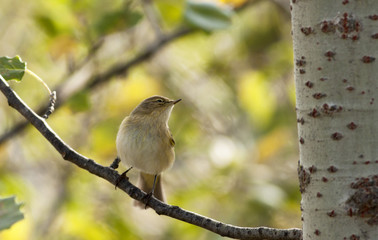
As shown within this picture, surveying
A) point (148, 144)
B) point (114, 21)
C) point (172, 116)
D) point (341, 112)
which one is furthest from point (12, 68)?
point (172, 116)

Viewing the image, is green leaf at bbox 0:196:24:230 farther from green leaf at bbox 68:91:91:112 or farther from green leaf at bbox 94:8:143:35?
green leaf at bbox 94:8:143:35

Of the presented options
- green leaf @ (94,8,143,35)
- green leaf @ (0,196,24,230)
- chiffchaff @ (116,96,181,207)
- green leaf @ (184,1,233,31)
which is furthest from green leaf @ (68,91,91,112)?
green leaf @ (0,196,24,230)

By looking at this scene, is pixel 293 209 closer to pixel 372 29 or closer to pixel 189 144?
pixel 189 144

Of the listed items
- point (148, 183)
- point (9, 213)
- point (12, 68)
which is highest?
point (148, 183)

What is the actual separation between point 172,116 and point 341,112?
3.89 m

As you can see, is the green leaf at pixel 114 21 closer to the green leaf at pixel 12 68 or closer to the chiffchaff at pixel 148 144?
the chiffchaff at pixel 148 144

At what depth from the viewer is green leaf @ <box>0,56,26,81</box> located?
1722 millimetres

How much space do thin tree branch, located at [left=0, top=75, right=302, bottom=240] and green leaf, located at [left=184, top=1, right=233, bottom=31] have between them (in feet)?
5.47

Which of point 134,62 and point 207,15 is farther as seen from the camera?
point 134,62

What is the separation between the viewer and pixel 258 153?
462 cm

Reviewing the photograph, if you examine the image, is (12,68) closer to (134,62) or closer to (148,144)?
(148,144)

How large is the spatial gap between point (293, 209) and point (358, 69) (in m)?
3.33

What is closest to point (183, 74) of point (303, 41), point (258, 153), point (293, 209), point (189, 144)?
point (189, 144)

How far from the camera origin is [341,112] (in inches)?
53.7
